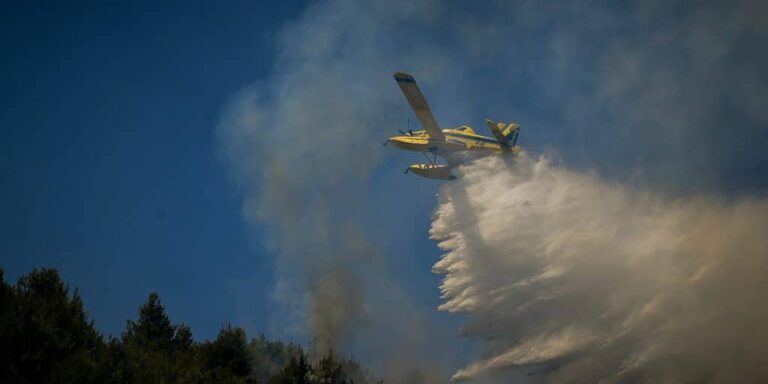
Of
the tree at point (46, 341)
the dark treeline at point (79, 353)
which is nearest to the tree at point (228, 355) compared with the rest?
the dark treeline at point (79, 353)

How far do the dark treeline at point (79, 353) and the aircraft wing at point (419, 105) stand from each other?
23617 mm

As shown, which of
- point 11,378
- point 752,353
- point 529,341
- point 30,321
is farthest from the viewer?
point 529,341

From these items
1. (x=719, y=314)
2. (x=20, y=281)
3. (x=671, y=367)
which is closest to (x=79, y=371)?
(x=20, y=281)

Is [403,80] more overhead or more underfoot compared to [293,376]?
more overhead

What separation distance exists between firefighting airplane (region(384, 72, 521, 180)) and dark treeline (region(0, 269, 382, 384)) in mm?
20484

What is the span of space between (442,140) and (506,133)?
20.8 ft

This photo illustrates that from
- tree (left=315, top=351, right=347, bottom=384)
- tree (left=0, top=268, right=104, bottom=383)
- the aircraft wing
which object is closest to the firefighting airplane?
the aircraft wing

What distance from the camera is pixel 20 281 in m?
51.0

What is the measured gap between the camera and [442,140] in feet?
214

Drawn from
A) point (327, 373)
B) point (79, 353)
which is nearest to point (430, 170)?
point (327, 373)

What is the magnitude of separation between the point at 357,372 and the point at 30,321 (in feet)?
160

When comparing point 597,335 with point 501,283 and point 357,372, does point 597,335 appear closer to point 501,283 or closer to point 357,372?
point 501,283

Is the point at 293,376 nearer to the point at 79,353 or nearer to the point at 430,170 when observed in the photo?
the point at 79,353

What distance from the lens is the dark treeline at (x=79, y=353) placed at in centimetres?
3925
